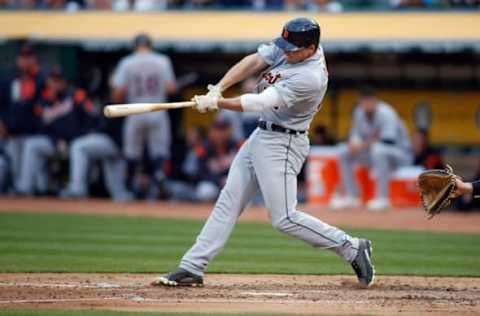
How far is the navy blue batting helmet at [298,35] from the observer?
7262mm

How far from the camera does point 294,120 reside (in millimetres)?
7562

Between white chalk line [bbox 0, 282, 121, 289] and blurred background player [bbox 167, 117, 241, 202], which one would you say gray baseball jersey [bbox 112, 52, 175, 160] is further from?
white chalk line [bbox 0, 282, 121, 289]

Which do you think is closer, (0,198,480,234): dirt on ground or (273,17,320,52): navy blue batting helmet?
(273,17,320,52): navy blue batting helmet

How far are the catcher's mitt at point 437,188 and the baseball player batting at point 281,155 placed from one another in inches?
21.3

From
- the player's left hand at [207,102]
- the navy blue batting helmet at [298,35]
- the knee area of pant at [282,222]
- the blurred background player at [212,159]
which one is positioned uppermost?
the navy blue batting helmet at [298,35]

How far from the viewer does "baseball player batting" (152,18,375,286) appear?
7.32 meters

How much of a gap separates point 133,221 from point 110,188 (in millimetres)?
3055

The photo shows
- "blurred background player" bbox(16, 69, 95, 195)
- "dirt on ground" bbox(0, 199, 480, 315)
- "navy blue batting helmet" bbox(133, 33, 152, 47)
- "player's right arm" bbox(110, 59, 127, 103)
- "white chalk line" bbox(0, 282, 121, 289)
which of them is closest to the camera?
"dirt on ground" bbox(0, 199, 480, 315)

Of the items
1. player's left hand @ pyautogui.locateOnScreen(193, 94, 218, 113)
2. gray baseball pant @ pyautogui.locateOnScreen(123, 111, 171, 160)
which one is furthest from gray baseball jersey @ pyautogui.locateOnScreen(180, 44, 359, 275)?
gray baseball pant @ pyautogui.locateOnScreen(123, 111, 171, 160)

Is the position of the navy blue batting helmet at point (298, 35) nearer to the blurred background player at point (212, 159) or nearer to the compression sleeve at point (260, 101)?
the compression sleeve at point (260, 101)

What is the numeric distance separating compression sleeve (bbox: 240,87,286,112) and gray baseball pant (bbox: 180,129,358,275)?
0.43 meters

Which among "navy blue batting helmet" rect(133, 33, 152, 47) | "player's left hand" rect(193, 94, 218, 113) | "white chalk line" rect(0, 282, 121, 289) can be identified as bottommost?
"white chalk line" rect(0, 282, 121, 289)

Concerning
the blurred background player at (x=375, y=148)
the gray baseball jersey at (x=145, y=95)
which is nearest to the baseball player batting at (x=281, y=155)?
the blurred background player at (x=375, y=148)

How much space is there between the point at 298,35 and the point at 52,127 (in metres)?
8.92
